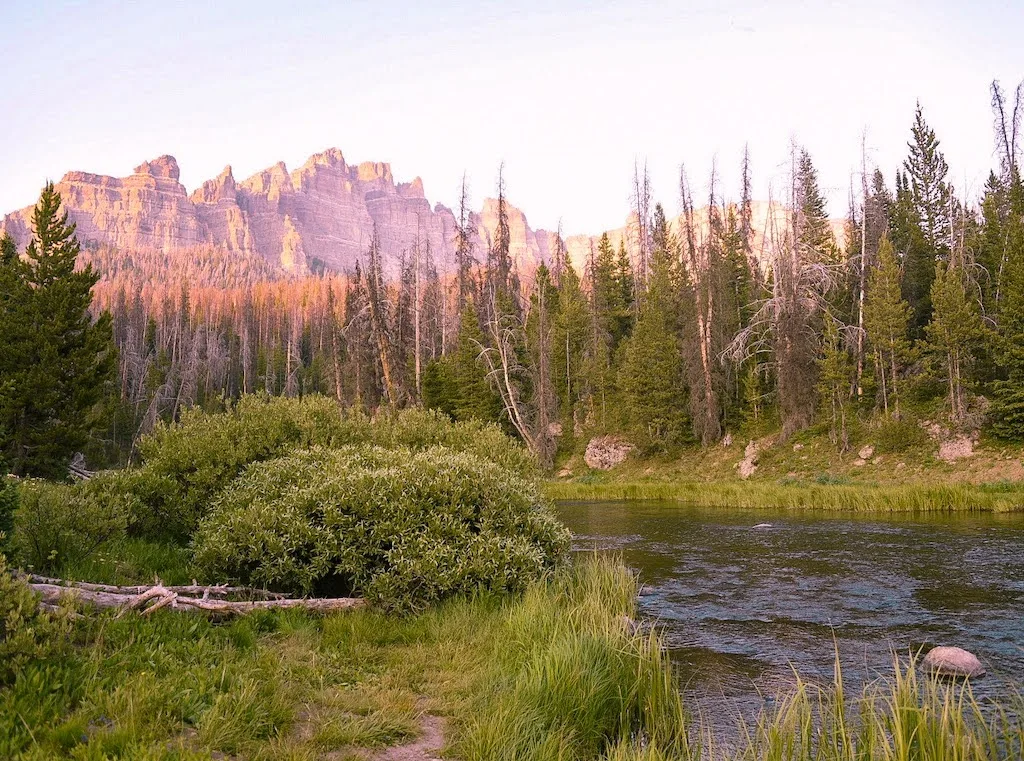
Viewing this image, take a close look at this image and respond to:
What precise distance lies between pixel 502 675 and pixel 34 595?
4.44 metres

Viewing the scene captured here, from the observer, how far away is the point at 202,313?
132750 millimetres

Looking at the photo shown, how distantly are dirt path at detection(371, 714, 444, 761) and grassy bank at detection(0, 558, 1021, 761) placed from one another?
78 mm

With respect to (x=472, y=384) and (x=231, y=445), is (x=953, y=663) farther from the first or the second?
(x=472, y=384)

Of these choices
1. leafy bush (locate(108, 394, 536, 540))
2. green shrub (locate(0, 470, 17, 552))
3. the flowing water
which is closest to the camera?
green shrub (locate(0, 470, 17, 552))

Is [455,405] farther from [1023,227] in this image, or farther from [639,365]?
[1023,227]

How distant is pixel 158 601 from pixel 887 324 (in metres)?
41.2

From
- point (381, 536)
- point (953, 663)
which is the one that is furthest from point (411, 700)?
point (953, 663)

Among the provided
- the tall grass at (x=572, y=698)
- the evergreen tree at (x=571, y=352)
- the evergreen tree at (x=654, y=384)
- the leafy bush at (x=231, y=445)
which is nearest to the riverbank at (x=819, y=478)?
the evergreen tree at (x=654, y=384)

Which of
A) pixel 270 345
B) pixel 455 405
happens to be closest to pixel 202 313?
pixel 270 345

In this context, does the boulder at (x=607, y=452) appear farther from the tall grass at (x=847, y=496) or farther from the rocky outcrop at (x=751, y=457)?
the tall grass at (x=847, y=496)

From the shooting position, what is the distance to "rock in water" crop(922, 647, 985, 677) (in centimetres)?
829

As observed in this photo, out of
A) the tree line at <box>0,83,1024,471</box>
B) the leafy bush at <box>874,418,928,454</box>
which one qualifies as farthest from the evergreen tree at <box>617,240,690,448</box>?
the leafy bush at <box>874,418,928,454</box>

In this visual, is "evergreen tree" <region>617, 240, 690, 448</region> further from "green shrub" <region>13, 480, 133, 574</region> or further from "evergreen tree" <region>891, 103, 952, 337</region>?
"green shrub" <region>13, 480, 133, 574</region>

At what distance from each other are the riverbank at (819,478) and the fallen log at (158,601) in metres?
24.0
